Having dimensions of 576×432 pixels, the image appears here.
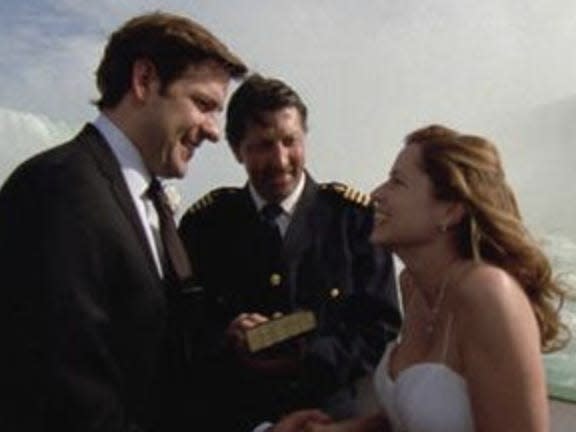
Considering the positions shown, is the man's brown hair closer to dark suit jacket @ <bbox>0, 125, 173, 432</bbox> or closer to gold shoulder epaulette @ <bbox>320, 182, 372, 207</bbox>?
dark suit jacket @ <bbox>0, 125, 173, 432</bbox>

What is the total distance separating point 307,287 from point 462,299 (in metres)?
1.07

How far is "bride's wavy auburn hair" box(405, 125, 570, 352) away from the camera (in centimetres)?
277

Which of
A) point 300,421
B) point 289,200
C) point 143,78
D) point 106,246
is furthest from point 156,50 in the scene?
point 300,421

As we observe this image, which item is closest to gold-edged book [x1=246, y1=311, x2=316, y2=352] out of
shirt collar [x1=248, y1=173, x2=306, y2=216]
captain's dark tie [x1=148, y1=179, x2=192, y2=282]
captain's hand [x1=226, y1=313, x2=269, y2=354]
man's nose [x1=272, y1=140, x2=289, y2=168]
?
captain's hand [x1=226, y1=313, x2=269, y2=354]

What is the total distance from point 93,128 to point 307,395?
1.41 meters

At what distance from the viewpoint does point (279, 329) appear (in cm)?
306

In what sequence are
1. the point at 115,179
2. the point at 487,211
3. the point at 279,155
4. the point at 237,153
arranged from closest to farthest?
the point at 115,179, the point at 487,211, the point at 279,155, the point at 237,153

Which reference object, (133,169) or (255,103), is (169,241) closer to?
(133,169)

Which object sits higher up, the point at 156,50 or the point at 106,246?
the point at 156,50

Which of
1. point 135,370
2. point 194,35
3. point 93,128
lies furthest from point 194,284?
point 194,35

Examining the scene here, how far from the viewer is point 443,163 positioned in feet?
9.15

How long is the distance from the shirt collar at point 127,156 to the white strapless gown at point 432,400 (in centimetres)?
102

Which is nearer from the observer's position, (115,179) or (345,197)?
(115,179)

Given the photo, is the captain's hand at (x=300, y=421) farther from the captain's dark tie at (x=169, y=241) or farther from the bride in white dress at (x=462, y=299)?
the captain's dark tie at (x=169, y=241)
